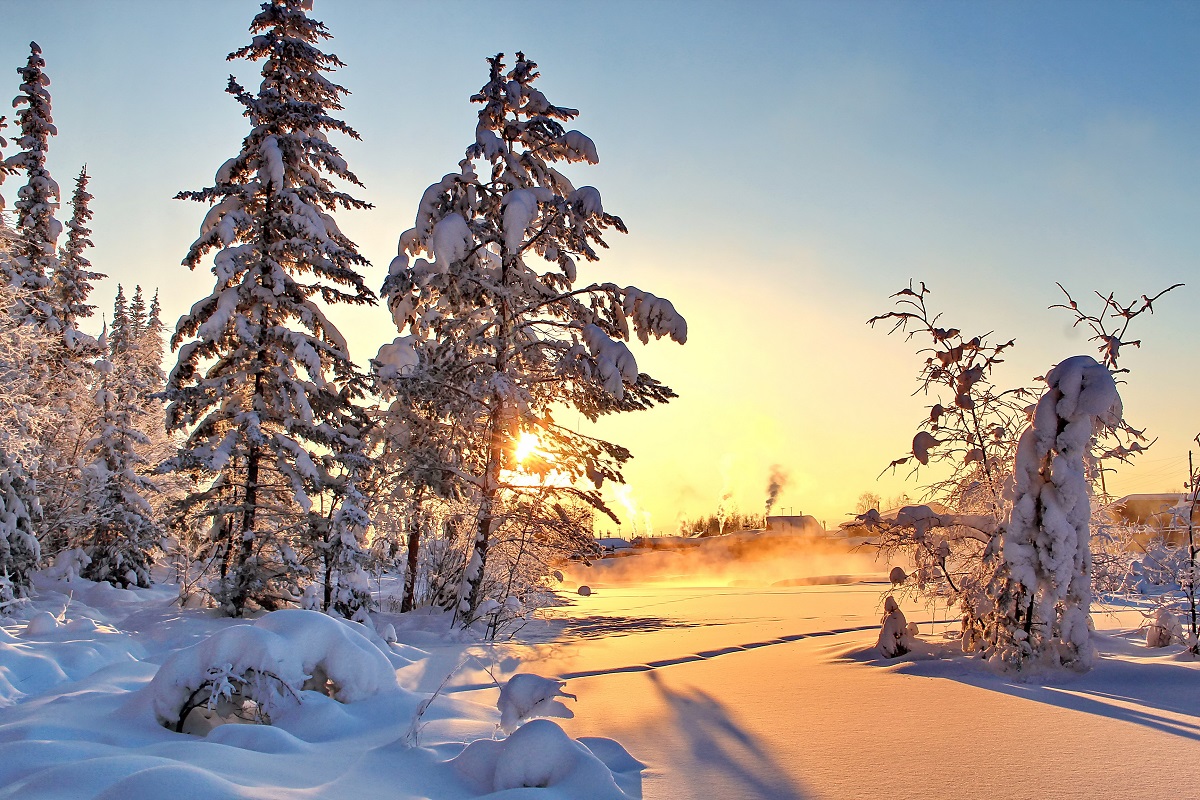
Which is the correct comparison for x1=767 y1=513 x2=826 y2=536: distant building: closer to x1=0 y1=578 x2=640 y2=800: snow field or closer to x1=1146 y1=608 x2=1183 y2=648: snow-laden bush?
x1=1146 y1=608 x2=1183 y2=648: snow-laden bush

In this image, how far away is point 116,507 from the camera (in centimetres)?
2159

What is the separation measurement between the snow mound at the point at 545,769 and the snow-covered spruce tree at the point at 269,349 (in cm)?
1061

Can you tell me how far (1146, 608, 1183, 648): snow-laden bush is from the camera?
8.13m

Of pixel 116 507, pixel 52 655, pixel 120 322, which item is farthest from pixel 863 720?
pixel 120 322

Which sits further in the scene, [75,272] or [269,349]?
[75,272]

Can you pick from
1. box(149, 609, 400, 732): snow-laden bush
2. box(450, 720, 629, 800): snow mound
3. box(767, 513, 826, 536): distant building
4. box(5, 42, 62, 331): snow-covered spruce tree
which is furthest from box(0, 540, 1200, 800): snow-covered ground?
box(767, 513, 826, 536): distant building

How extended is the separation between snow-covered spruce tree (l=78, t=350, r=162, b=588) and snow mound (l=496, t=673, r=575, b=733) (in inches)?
853

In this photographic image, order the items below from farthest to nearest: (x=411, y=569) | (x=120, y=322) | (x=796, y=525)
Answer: (x=796, y=525) < (x=120, y=322) < (x=411, y=569)

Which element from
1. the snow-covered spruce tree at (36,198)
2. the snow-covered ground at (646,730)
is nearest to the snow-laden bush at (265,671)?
the snow-covered ground at (646,730)

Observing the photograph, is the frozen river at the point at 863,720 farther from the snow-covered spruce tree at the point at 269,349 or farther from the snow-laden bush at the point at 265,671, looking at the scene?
the snow-covered spruce tree at the point at 269,349

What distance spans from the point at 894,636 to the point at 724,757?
14.3ft

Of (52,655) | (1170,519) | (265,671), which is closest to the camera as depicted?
(265,671)

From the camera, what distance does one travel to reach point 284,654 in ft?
15.9

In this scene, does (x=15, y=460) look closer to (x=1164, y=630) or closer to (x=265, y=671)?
(x=265, y=671)
